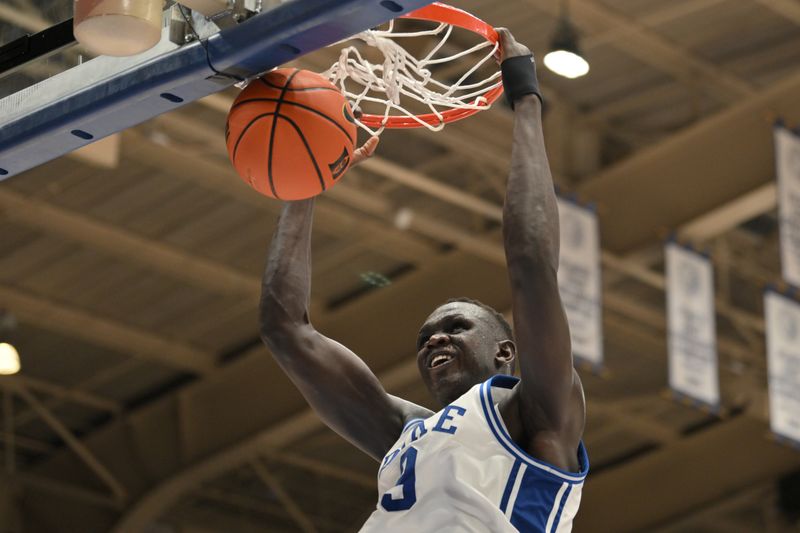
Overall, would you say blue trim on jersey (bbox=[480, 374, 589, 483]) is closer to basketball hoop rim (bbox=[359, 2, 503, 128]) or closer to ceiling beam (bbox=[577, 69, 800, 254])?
basketball hoop rim (bbox=[359, 2, 503, 128])

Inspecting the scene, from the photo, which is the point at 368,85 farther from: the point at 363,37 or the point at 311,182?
the point at 311,182

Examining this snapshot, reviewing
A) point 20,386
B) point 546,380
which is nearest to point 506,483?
A: point 546,380

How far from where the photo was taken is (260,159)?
4.59 m

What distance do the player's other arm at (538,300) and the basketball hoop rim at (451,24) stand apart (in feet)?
1.89

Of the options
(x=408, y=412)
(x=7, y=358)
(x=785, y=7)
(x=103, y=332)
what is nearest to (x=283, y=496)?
(x=103, y=332)

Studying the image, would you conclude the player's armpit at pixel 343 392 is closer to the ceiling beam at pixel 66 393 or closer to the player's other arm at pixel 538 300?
the player's other arm at pixel 538 300

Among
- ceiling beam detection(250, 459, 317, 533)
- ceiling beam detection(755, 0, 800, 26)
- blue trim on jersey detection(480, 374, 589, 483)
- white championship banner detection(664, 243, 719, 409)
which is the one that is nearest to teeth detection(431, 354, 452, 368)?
blue trim on jersey detection(480, 374, 589, 483)

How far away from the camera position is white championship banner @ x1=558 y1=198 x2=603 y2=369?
12.9 meters

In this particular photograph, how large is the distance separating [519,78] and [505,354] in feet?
2.71

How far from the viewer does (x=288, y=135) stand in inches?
180

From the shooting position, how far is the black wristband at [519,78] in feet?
14.5

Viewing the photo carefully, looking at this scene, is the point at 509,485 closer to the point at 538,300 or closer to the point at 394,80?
the point at 538,300

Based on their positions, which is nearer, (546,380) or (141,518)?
(546,380)

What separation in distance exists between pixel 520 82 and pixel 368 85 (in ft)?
3.31
